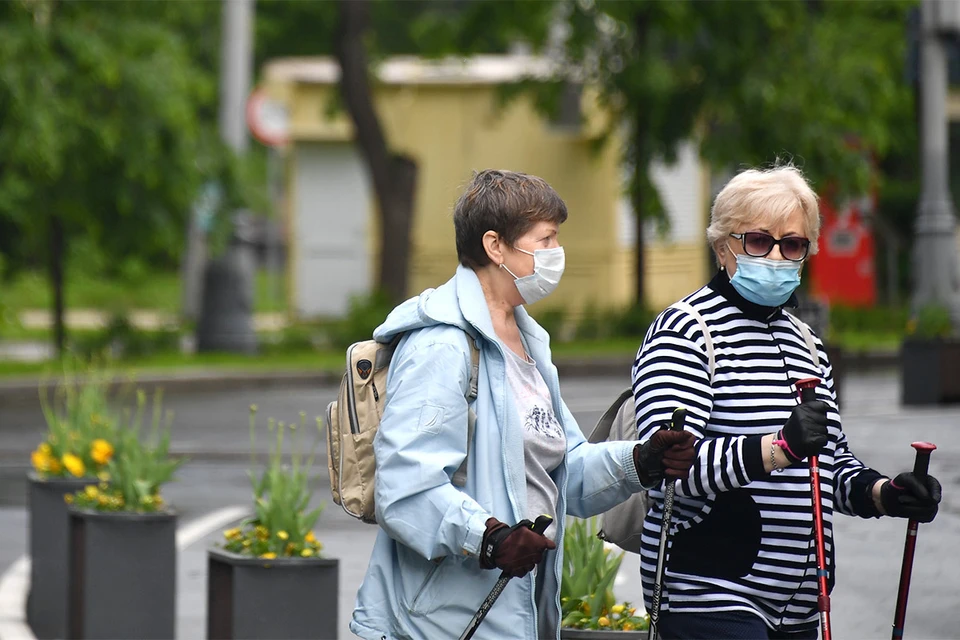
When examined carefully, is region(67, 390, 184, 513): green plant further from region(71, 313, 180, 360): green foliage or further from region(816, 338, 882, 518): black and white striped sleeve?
region(71, 313, 180, 360): green foliage

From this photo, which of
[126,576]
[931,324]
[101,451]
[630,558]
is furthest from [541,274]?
[931,324]

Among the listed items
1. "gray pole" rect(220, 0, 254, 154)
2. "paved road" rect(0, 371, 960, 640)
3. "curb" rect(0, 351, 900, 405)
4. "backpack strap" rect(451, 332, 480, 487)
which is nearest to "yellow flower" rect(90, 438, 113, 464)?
"paved road" rect(0, 371, 960, 640)

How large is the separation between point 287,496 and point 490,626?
6.91ft

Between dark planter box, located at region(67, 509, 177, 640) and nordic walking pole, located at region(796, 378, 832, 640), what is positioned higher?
nordic walking pole, located at region(796, 378, 832, 640)

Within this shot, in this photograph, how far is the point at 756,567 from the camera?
3557 mm

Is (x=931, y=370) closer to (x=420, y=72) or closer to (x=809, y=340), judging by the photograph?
(x=809, y=340)

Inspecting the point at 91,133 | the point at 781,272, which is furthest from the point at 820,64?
the point at 781,272

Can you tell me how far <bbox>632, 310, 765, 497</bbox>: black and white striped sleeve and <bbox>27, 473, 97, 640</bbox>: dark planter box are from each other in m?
3.77

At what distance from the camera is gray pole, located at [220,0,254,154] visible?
64.2 feet

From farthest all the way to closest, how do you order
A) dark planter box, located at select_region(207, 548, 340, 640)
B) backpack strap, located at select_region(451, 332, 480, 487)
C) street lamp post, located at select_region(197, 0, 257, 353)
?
street lamp post, located at select_region(197, 0, 257, 353)
dark planter box, located at select_region(207, 548, 340, 640)
backpack strap, located at select_region(451, 332, 480, 487)

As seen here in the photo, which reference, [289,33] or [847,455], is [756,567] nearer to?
[847,455]

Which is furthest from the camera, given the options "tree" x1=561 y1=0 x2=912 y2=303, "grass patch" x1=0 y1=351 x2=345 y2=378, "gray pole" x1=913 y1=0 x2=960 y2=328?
"tree" x1=561 y1=0 x2=912 y2=303

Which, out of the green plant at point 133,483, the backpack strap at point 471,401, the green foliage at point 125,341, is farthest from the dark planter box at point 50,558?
the green foliage at point 125,341

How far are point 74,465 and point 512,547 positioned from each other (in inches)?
164
